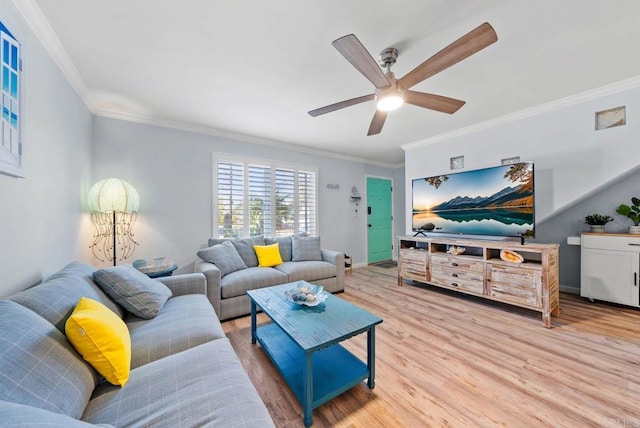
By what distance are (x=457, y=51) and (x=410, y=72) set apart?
0.30m

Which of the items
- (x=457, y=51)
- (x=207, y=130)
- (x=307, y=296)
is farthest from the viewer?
(x=207, y=130)

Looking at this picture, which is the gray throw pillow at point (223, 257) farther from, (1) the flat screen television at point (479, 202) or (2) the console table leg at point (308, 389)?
(1) the flat screen television at point (479, 202)

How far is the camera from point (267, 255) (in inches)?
130

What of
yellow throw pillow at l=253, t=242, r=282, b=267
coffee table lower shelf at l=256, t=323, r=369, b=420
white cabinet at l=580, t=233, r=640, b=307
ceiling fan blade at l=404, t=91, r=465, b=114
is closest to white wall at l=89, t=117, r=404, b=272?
yellow throw pillow at l=253, t=242, r=282, b=267

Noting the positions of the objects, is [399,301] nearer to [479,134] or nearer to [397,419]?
[397,419]

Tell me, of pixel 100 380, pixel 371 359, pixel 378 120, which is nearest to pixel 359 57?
pixel 378 120

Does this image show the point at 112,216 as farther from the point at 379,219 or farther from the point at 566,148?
the point at 566,148

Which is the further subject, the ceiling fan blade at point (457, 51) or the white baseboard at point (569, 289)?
the white baseboard at point (569, 289)

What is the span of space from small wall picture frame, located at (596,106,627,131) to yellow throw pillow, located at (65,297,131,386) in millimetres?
4536

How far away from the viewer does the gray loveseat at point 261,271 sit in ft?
8.38

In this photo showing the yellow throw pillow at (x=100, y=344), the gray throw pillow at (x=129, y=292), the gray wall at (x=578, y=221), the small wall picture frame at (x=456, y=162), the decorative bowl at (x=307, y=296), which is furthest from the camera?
the small wall picture frame at (x=456, y=162)

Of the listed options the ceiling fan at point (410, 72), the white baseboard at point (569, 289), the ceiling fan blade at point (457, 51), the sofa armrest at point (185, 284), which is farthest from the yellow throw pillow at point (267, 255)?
the white baseboard at point (569, 289)

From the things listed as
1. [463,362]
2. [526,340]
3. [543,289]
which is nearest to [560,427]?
[463,362]

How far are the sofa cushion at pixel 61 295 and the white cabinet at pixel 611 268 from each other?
184 inches
